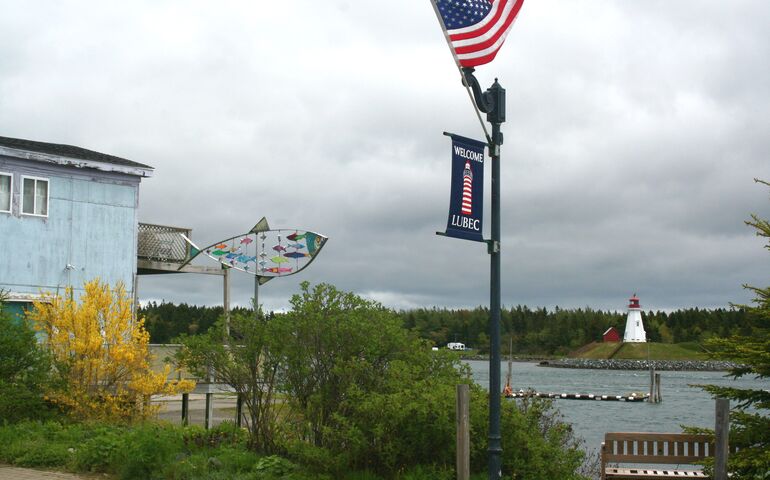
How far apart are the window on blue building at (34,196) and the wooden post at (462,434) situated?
55.1ft

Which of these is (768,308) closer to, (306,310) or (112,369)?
(306,310)

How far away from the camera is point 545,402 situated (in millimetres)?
13828

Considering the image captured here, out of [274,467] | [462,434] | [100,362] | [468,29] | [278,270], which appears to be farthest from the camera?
[278,270]

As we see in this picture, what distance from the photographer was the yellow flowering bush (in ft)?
58.3

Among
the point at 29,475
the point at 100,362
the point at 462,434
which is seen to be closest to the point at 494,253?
the point at 462,434

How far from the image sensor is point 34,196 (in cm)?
2448

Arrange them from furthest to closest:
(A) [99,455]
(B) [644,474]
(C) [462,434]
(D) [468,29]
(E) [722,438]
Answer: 1. (B) [644,474]
2. (A) [99,455]
3. (E) [722,438]
4. (D) [468,29]
5. (C) [462,434]

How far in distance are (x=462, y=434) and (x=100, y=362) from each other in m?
9.30

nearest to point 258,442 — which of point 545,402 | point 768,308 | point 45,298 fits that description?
point 545,402

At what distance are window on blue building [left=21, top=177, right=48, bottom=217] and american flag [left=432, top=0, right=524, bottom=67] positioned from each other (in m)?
16.5

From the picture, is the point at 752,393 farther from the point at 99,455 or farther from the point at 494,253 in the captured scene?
the point at 99,455

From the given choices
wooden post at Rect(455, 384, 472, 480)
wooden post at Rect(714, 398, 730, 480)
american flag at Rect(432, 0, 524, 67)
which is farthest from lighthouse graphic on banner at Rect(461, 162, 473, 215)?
wooden post at Rect(714, 398, 730, 480)

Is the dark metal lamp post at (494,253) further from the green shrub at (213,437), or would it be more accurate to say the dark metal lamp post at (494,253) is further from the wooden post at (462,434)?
the green shrub at (213,437)

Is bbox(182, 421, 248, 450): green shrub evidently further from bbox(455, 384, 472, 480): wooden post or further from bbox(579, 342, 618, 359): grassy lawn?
bbox(579, 342, 618, 359): grassy lawn
